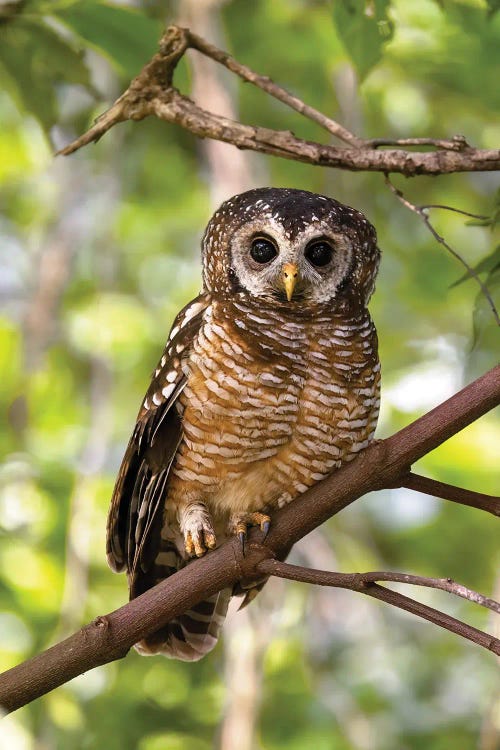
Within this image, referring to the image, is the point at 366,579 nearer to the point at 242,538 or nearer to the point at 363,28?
the point at 242,538

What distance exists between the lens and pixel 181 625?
10.4ft

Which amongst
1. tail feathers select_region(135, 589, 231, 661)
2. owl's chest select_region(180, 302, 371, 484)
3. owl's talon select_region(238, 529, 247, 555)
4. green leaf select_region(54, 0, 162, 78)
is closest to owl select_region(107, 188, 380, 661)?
owl's chest select_region(180, 302, 371, 484)

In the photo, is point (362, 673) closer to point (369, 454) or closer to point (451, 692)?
point (451, 692)

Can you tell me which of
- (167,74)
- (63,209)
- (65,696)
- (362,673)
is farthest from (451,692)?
(167,74)

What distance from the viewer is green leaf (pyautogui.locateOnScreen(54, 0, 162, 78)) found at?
2.64 m

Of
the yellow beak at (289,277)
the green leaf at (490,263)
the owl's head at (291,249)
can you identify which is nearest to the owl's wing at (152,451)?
the owl's head at (291,249)

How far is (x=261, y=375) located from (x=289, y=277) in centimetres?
27

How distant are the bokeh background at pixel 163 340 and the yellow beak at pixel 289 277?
51cm

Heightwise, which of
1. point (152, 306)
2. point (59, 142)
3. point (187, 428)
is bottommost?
point (187, 428)

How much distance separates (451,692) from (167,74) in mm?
3587

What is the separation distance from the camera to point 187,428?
2734mm

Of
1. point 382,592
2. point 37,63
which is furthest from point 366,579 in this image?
point 37,63

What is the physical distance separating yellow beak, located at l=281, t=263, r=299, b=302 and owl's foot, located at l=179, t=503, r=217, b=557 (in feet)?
2.23

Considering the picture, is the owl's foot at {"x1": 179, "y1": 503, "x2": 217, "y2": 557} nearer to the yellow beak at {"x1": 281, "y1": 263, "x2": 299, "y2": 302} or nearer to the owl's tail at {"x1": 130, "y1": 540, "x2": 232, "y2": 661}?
the owl's tail at {"x1": 130, "y1": 540, "x2": 232, "y2": 661}
